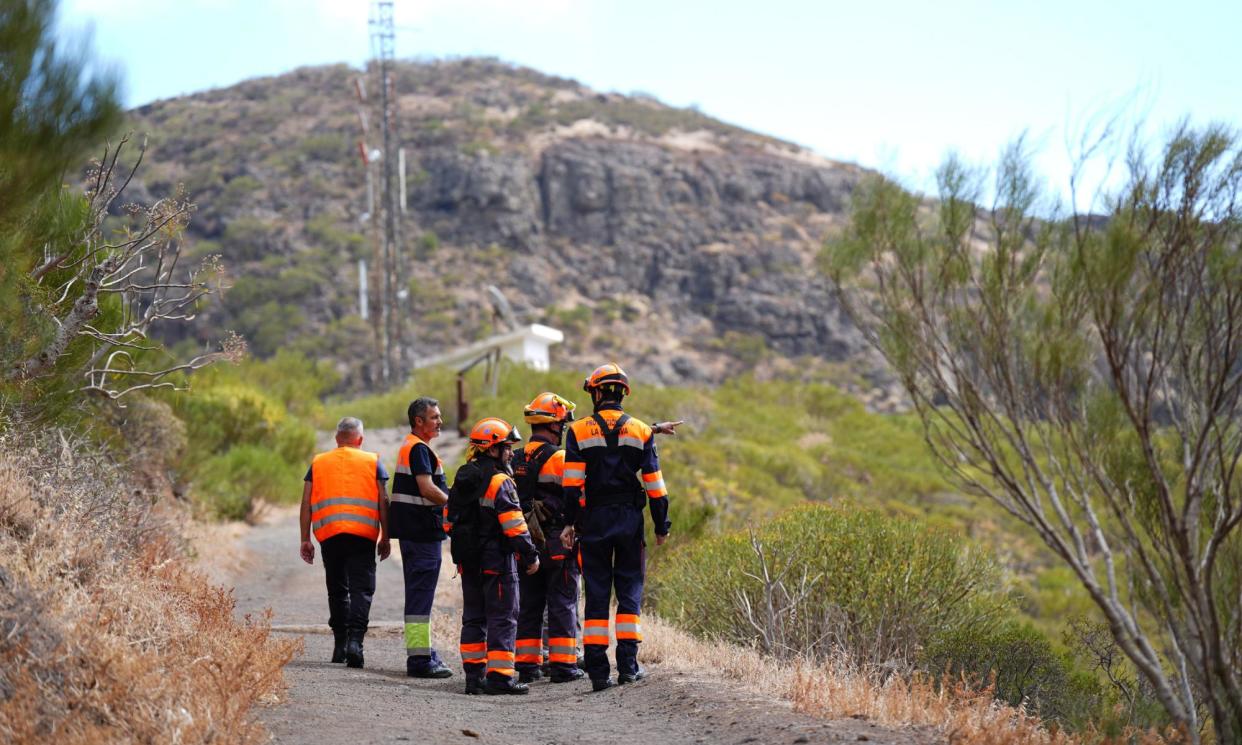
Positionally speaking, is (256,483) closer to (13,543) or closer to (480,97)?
(13,543)

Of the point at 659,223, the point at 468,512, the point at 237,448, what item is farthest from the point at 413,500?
the point at 659,223

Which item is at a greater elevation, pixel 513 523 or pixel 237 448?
pixel 513 523

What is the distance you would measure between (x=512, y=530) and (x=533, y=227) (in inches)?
2835

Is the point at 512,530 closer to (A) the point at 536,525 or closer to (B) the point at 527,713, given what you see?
(A) the point at 536,525

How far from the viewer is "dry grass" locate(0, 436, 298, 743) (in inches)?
229

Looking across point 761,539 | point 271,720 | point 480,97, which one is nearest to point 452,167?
point 480,97

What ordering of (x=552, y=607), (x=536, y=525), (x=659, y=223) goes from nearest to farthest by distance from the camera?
(x=552, y=607) < (x=536, y=525) < (x=659, y=223)

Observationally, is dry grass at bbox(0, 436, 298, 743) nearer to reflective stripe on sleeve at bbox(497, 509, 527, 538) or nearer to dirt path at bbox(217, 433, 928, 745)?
dirt path at bbox(217, 433, 928, 745)

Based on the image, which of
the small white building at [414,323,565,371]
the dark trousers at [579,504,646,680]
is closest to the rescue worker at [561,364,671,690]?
the dark trousers at [579,504,646,680]

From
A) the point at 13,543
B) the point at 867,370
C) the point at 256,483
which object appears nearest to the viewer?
the point at 13,543

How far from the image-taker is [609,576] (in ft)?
29.3

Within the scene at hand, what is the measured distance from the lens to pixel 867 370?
72938 mm

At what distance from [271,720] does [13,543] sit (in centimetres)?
176

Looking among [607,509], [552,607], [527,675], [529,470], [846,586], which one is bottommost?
[527,675]
